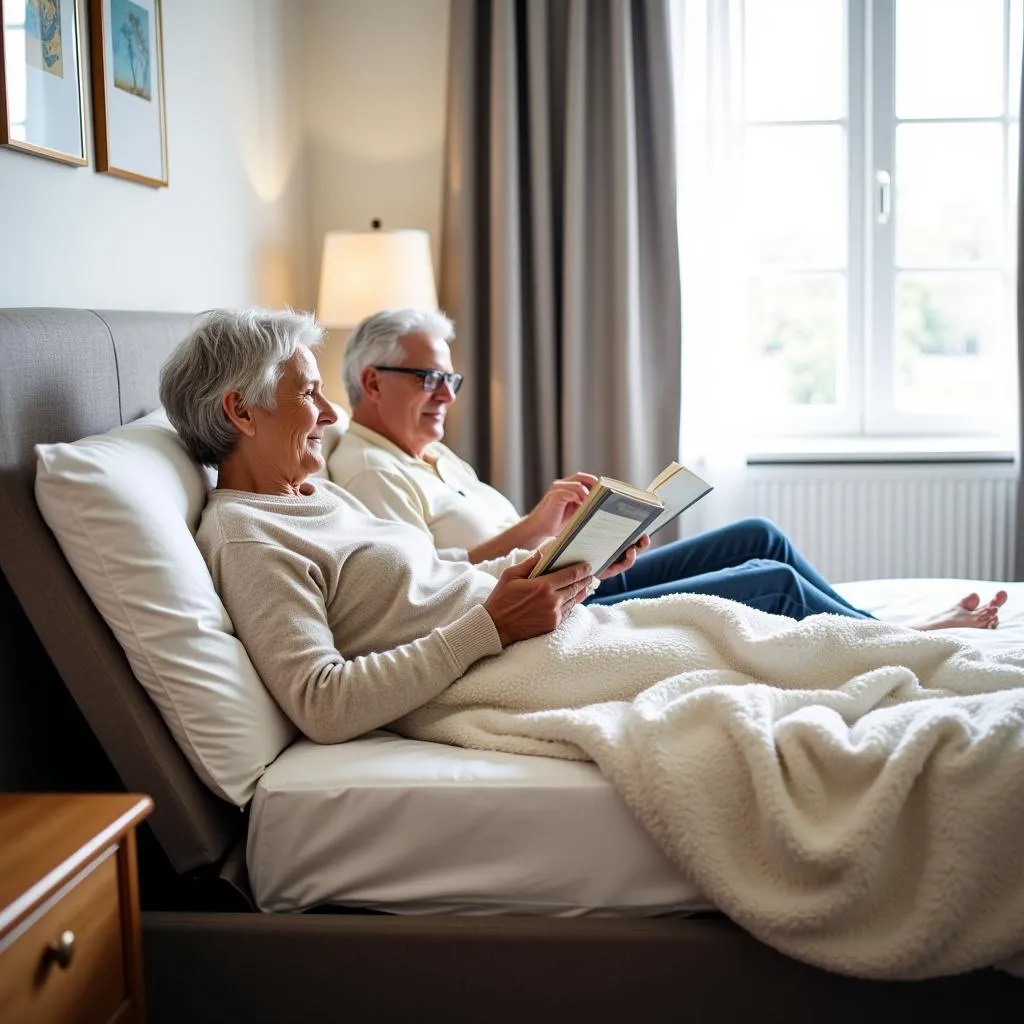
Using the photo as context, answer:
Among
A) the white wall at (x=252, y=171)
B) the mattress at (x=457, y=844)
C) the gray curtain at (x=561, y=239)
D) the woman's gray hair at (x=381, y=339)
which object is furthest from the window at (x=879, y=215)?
the mattress at (x=457, y=844)

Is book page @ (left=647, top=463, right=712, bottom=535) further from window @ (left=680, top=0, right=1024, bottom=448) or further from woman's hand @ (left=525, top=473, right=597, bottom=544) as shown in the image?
window @ (left=680, top=0, right=1024, bottom=448)

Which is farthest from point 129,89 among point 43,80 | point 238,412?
point 238,412

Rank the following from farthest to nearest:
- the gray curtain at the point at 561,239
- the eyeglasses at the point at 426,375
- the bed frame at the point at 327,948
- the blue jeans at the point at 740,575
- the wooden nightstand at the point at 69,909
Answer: the gray curtain at the point at 561,239 → the eyeglasses at the point at 426,375 → the blue jeans at the point at 740,575 → the bed frame at the point at 327,948 → the wooden nightstand at the point at 69,909

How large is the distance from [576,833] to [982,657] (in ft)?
2.34

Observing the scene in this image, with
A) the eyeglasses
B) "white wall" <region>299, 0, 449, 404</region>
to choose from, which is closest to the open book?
the eyeglasses

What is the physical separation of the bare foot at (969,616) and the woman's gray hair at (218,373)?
1.31 m

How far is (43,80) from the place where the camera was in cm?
220

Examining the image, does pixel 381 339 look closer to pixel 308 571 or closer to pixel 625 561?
pixel 625 561

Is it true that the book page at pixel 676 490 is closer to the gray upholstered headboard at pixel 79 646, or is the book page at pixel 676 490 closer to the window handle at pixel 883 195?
the gray upholstered headboard at pixel 79 646

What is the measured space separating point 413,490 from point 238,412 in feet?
2.46

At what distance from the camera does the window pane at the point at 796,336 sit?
4.20 metres

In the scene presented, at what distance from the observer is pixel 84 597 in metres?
1.69

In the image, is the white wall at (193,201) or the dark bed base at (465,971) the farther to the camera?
the white wall at (193,201)

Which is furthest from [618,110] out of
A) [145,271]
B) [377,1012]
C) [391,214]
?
[377,1012]
